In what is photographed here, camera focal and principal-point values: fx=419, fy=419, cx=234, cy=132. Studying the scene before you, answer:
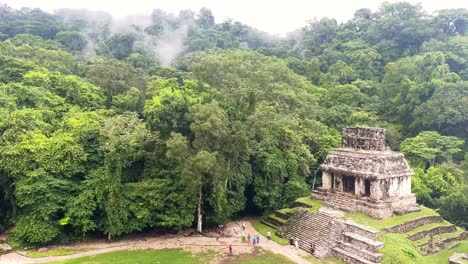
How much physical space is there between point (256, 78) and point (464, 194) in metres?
17.6

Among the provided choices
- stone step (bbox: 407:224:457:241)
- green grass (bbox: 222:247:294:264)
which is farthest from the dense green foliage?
green grass (bbox: 222:247:294:264)

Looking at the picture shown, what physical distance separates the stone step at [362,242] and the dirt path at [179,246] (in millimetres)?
2427

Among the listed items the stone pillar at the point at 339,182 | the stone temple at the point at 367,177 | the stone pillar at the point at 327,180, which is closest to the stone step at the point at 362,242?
the stone temple at the point at 367,177

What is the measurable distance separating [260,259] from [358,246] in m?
4.95

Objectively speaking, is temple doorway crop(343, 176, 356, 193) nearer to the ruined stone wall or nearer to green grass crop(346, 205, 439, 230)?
the ruined stone wall

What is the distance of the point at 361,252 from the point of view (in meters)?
20.5

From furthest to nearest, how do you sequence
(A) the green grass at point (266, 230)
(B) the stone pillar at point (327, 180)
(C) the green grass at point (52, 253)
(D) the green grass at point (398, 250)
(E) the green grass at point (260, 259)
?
(B) the stone pillar at point (327, 180) < (A) the green grass at point (266, 230) < (C) the green grass at point (52, 253) < (E) the green grass at point (260, 259) < (D) the green grass at point (398, 250)

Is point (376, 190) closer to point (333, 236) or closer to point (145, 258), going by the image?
point (333, 236)

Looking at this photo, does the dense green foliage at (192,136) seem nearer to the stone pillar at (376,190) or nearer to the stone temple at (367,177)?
the stone temple at (367,177)

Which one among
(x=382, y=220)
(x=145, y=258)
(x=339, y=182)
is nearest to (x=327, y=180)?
(x=339, y=182)

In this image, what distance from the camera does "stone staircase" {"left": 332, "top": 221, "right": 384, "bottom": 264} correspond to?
783 inches

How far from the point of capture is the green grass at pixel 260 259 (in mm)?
20750

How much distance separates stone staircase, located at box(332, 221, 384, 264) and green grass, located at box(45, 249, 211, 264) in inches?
271

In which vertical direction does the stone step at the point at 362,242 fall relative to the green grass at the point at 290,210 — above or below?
below
